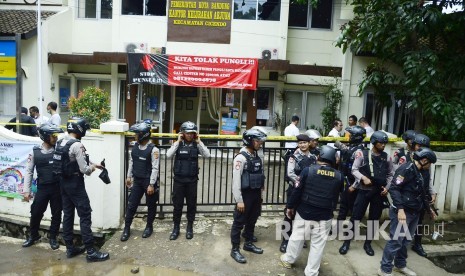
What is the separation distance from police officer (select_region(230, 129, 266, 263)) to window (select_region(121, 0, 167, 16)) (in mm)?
9130

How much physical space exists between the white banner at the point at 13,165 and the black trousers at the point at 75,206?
1.60 metres

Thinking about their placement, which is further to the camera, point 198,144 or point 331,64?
point 331,64

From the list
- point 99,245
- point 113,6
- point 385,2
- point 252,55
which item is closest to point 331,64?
point 252,55

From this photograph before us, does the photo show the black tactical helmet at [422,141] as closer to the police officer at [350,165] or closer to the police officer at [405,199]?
the police officer at [405,199]

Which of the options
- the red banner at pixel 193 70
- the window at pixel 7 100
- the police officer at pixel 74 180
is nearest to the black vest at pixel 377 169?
the police officer at pixel 74 180

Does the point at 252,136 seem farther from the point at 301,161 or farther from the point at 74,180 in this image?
the point at 74,180

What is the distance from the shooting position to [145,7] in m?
12.6

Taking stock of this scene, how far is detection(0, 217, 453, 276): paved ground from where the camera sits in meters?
4.82

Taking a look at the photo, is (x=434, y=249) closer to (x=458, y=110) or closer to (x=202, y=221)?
(x=458, y=110)

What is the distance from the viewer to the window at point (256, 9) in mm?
12414

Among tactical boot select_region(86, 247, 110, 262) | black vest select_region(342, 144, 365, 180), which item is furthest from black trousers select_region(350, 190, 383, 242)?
tactical boot select_region(86, 247, 110, 262)

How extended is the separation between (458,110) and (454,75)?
1.24 metres

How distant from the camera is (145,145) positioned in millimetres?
5445

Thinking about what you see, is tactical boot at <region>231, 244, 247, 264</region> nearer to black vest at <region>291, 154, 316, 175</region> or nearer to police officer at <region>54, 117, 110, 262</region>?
black vest at <region>291, 154, 316, 175</region>
